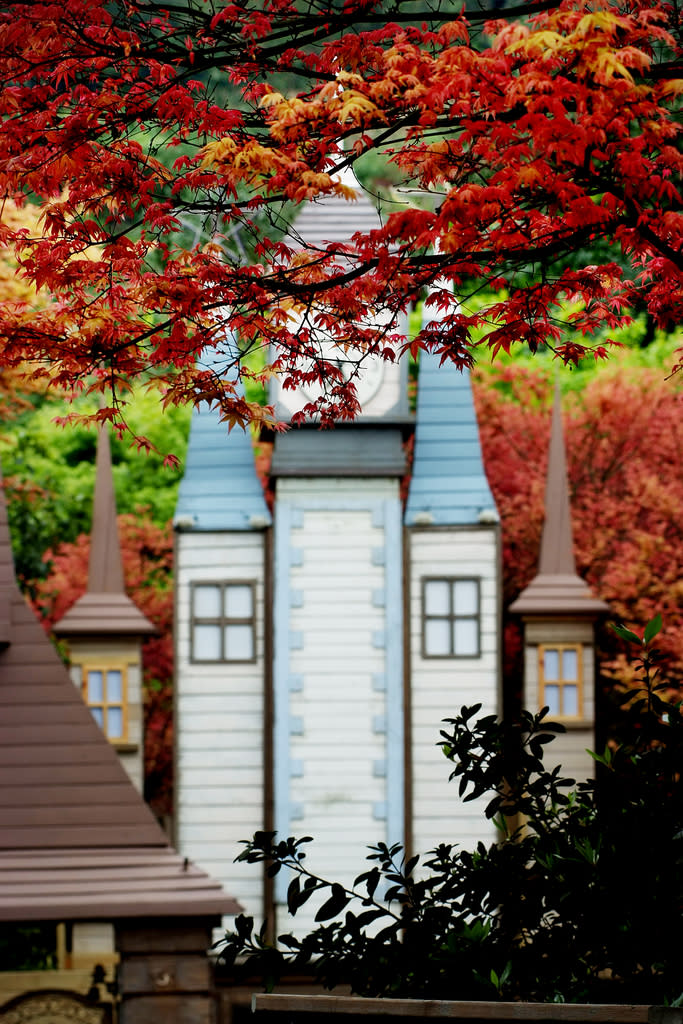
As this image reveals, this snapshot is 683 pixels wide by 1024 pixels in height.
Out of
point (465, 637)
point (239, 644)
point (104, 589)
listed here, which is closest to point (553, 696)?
point (465, 637)

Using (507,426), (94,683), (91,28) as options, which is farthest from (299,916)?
(91,28)

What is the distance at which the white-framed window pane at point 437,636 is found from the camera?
14.5m

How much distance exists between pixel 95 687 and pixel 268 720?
2162mm

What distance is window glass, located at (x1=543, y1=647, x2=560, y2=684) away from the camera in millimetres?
15031

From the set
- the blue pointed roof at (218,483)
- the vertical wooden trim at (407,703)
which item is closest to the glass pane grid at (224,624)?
the blue pointed roof at (218,483)

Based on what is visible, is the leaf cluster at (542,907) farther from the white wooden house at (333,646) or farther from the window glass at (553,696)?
the window glass at (553,696)

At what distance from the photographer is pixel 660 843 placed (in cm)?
443

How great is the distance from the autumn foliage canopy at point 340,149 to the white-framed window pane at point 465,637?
8356 millimetres

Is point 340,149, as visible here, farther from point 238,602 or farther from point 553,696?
point 553,696

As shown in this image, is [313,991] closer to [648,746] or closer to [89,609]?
[89,609]

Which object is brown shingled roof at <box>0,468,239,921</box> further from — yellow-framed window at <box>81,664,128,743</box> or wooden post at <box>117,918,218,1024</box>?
yellow-framed window at <box>81,664,128,743</box>

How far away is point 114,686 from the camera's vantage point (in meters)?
15.0

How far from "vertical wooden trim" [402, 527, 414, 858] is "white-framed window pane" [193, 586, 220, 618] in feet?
6.84

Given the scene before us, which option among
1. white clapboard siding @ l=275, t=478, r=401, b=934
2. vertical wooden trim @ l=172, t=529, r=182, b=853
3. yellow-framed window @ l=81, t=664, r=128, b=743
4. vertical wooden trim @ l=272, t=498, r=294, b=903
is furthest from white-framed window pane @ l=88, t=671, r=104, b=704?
white clapboard siding @ l=275, t=478, r=401, b=934
